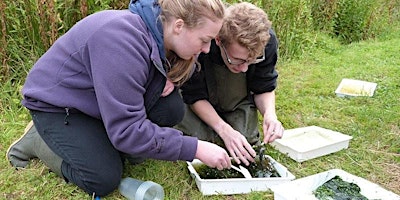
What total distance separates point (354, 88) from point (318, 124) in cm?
75

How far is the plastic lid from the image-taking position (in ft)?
6.45

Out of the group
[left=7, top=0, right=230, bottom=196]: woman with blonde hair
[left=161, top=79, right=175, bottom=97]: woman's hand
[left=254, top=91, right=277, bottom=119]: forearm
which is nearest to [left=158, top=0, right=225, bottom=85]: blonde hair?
[left=7, top=0, right=230, bottom=196]: woman with blonde hair

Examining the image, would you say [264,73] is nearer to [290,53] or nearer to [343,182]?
[343,182]

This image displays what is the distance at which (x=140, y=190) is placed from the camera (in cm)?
197

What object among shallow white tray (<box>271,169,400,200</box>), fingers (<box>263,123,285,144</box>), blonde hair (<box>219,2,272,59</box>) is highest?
blonde hair (<box>219,2,272,59</box>)

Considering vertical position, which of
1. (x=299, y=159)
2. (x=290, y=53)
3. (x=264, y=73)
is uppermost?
(x=264, y=73)

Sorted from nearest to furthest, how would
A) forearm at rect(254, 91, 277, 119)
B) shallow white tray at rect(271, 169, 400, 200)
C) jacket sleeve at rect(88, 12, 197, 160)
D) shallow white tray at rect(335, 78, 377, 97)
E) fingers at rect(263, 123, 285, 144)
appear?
1. jacket sleeve at rect(88, 12, 197, 160)
2. shallow white tray at rect(271, 169, 400, 200)
3. fingers at rect(263, 123, 285, 144)
4. forearm at rect(254, 91, 277, 119)
5. shallow white tray at rect(335, 78, 377, 97)

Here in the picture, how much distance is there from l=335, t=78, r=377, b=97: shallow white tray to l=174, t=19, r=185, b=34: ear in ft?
6.18

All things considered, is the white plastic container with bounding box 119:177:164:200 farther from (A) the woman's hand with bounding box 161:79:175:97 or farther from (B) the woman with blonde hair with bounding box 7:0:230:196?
(A) the woman's hand with bounding box 161:79:175:97

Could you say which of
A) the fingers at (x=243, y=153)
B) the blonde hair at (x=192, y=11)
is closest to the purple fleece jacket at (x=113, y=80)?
the blonde hair at (x=192, y=11)

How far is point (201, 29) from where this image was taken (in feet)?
5.89

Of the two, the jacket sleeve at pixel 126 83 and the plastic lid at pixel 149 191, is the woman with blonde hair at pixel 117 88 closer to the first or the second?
the jacket sleeve at pixel 126 83

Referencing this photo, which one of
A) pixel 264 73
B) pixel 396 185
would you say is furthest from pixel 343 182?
pixel 264 73

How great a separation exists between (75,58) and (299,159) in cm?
117
